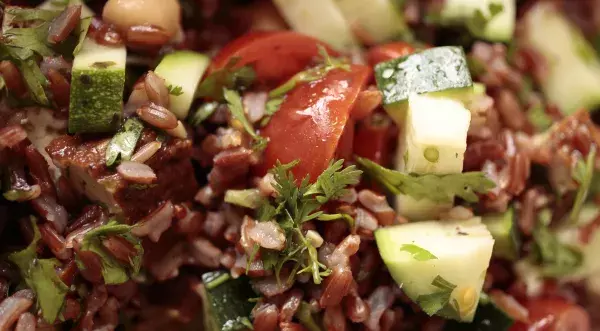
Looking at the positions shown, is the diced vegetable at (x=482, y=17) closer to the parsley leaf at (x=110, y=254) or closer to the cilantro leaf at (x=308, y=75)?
the cilantro leaf at (x=308, y=75)

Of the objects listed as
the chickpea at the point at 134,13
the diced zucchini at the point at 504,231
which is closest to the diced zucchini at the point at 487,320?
the diced zucchini at the point at 504,231

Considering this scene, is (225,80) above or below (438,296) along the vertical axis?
above

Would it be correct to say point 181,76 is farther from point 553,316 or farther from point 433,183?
point 553,316

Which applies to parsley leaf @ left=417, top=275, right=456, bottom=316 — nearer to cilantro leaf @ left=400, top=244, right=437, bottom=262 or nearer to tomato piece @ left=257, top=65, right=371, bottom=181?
cilantro leaf @ left=400, top=244, right=437, bottom=262

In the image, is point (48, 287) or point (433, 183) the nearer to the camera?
point (48, 287)

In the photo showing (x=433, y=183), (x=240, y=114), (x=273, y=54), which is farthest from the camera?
(x=273, y=54)

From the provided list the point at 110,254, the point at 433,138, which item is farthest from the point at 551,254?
the point at 110,254

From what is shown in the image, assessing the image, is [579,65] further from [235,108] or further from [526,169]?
[235,108]
